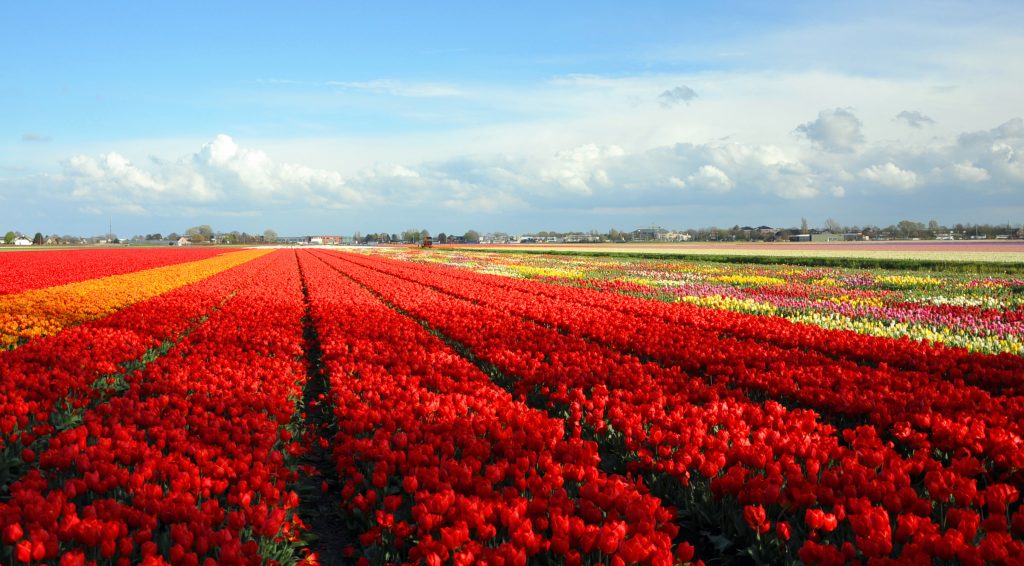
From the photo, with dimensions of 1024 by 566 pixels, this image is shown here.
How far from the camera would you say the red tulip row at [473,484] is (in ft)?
10.8

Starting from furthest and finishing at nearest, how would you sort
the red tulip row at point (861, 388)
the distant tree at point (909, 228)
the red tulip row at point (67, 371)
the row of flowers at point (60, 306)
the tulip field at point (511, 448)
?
the distant tree at point (909, 228) < the row of flowers at point (60, 306) < the red tulip row at point (67, 371) < the red tulip row at point (861, 388) < the tulip field at point (511, 448)

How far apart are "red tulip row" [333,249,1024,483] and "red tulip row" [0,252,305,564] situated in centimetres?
458

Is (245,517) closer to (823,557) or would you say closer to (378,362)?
(823,557)

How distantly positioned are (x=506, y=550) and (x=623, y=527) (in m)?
0.61

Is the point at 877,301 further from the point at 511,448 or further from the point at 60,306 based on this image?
the point at 60,306

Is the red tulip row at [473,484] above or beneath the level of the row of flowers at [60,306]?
beneath

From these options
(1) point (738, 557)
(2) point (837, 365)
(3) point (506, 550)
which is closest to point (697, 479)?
(1) point (738, 557)

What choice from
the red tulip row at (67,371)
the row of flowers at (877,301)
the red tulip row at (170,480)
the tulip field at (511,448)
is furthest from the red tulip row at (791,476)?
the row of flowers at (877,301)

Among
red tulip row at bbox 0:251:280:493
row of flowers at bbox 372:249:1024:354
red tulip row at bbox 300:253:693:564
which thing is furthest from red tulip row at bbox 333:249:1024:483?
red tulip row at bbox 0:251:280:493

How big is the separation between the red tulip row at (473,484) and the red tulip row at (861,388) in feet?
8.26

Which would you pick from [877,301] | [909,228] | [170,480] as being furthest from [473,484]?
[909,228]

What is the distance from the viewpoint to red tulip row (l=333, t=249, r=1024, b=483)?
4.96 meters

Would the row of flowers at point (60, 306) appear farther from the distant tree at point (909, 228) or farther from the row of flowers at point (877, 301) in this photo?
the distant tree at point (909, 228)

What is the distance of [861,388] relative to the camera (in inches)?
273
